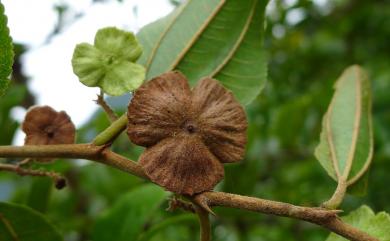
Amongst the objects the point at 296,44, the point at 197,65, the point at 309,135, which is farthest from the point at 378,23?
the point at 197,65

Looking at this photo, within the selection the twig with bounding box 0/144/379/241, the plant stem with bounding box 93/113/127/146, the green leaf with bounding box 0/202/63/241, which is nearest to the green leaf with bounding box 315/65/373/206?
the twig with bounding box 0/144/379/241

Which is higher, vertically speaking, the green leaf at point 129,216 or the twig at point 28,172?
the twig at point 28,172

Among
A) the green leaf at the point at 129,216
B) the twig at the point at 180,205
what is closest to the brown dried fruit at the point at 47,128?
the twig at the point at 180,205

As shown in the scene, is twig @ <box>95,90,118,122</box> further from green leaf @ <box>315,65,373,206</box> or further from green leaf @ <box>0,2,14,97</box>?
green leaf @ <box>315,65,373,206</box>

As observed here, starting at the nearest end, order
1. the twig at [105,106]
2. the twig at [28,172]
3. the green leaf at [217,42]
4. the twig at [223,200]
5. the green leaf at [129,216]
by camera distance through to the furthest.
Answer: the twig at [223,200] → the twig at [105,106] → the twig at [28,172] → the green leaf at [217,42] → the green leaf at [129,216]

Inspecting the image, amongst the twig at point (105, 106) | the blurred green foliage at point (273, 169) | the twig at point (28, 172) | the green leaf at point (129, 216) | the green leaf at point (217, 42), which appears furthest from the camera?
the blurred green foliage at point (273, 169)

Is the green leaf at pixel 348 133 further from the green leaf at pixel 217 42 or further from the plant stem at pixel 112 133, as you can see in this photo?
the plant stem at pixel 112 133
